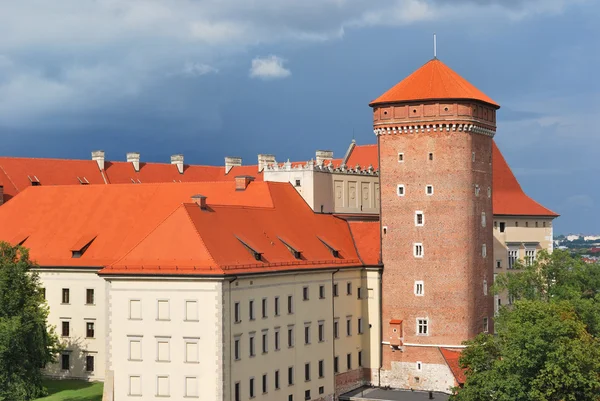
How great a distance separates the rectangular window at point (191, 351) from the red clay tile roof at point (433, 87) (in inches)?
963

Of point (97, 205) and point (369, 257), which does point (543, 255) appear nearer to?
point (369, 257)

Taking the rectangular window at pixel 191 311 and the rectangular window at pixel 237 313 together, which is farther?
the rectangular window at pixel 237 313

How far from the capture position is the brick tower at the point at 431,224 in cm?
7169

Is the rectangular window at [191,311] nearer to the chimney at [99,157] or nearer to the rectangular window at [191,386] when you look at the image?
the rectangular window at [191,386]

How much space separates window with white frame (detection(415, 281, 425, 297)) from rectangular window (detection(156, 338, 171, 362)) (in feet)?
70.0

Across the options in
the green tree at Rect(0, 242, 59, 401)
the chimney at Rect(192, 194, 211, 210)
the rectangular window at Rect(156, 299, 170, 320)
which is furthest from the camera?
the chimney at Rect(192, 194, 211, 210)

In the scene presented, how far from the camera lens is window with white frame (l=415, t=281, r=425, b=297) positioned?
238 ft

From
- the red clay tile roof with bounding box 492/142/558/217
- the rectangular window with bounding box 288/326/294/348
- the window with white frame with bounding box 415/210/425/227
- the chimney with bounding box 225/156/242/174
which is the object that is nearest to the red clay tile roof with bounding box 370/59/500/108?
the window with white frame with bounding box 415/210/425/227

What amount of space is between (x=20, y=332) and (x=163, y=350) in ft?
26.8

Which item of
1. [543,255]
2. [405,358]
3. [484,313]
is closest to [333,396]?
[405,358]

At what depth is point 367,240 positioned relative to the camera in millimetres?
75812

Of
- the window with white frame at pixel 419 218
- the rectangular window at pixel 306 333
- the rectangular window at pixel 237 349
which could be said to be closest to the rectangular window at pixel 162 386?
the rectangular window at pixel 237 349

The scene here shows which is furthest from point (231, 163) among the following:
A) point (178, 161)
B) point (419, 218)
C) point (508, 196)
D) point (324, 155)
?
point (419, 218)

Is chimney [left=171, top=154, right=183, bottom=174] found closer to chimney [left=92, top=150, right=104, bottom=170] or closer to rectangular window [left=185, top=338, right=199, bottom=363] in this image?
chimney [left=92, top=150, right=104, bottom=170]
